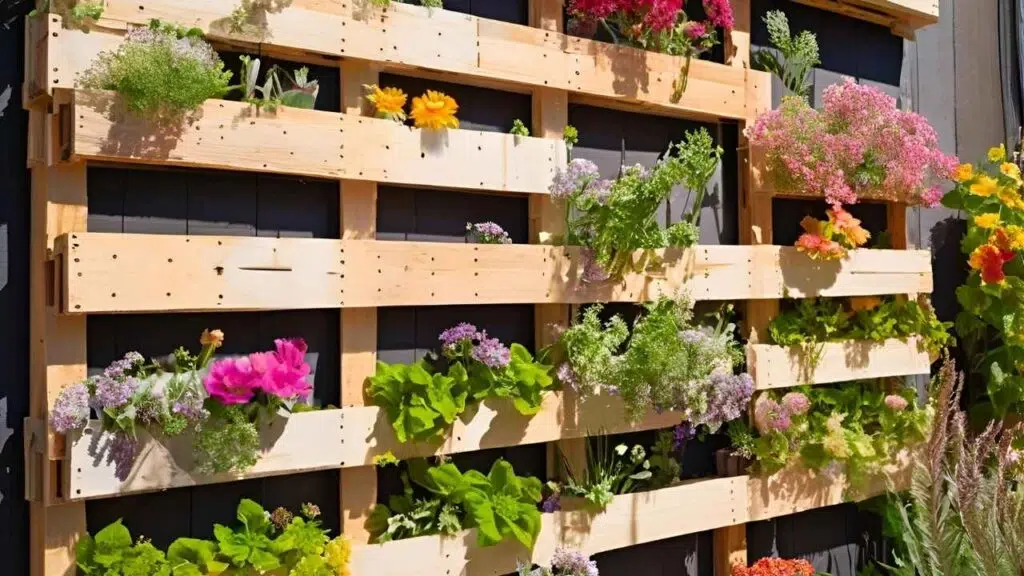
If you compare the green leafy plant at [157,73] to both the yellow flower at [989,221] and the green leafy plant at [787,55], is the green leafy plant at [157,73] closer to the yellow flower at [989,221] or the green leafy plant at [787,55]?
the green leafy plant at [787,55]

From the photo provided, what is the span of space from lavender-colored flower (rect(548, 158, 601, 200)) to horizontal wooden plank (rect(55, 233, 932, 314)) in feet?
0.68

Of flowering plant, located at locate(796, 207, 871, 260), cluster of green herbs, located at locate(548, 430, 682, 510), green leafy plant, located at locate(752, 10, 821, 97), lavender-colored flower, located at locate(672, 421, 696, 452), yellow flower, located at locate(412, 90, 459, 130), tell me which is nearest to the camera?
yellow flower, located at locate(412, 90, 459, 130)

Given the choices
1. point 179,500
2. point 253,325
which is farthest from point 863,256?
→ point 179,500

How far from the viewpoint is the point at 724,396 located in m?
3.43

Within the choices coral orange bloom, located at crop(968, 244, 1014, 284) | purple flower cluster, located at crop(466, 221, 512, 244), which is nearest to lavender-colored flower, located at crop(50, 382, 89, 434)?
purple flower cluster, located at crop(466, 221, 512, 244)

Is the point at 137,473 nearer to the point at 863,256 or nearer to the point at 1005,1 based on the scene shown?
the point at 863,256

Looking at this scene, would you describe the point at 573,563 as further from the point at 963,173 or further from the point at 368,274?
the point at 963,173

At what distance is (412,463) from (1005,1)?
4.30 metres

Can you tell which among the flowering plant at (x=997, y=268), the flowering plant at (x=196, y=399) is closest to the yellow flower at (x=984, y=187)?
the flowering plant at (x=997, y=268)

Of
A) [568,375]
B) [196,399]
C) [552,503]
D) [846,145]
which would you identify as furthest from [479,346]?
[846,145]

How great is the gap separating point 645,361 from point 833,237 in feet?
4.11

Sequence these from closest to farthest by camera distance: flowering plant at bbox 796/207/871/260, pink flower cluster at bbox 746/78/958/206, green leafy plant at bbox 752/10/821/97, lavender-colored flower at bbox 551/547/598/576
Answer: lavender-colored flower at bbox 551/547/598/576 → pink flower cluster at bbox 746/78/958/206 → flowering plant at bbox 796/207/871/260 → green leafy plant at bbox 752/10/821/97

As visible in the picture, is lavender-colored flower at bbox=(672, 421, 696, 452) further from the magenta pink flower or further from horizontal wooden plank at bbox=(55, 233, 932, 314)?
the magenta pink flower

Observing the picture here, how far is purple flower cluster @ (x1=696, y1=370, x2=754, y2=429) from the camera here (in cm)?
343
